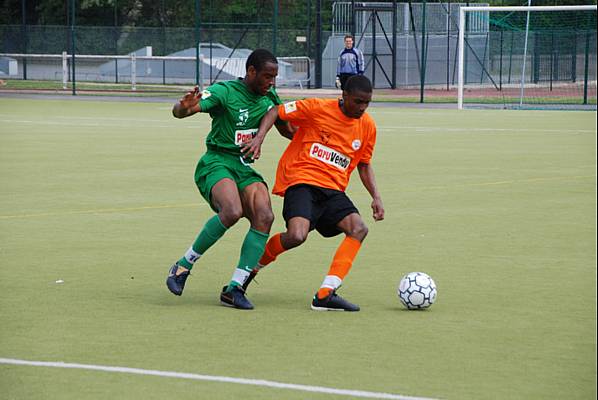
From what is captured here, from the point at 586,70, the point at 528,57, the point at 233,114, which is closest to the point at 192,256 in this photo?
the point at 233,114

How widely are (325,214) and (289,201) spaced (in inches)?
9.7

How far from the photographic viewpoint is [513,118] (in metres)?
28.9

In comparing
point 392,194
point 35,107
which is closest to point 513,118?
point 35,107

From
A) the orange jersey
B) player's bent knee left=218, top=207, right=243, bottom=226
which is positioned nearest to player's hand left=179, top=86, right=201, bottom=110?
the orange jersey

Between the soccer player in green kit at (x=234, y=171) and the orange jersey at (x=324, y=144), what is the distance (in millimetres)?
201

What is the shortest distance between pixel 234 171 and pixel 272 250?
1.88ft

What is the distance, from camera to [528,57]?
42.8 m

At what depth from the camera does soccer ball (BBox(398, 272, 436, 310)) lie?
7395 millimetres

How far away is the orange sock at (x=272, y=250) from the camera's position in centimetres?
769

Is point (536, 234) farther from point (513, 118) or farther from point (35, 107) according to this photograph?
point (35, 107)

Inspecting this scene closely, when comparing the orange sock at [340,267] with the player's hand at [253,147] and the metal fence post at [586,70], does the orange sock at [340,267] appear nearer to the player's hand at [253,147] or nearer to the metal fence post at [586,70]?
the player's hand at [253,147]

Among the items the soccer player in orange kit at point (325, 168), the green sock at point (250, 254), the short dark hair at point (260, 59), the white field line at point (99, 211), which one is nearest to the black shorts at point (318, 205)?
the soccer player in orange kit at point (325, 168)

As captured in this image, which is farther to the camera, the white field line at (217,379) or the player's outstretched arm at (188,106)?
the player's outstretched arm at (188,106)

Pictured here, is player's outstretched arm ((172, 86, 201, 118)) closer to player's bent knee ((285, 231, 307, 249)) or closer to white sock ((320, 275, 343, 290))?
player's bent knee ((285, 231, 307, 249))
